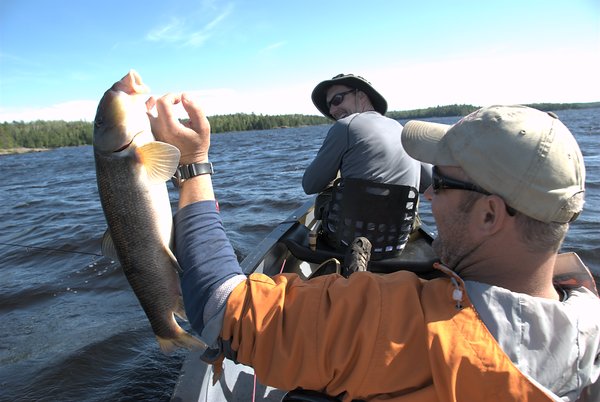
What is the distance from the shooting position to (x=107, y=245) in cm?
194

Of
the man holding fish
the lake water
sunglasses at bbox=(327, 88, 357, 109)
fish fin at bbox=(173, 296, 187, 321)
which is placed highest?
sunglasses at bbox=(327, 88, 357, 109)

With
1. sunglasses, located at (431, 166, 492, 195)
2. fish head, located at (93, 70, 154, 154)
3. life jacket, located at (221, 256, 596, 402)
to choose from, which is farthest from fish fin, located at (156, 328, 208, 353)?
sunglasses, located at (431, 166, 492, 195)

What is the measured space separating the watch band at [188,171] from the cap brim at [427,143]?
0.87 meters

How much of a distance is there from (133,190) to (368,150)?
245 cm

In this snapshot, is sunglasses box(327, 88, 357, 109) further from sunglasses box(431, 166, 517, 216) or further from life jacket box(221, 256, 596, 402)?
life jacket box(221, 256, 596, 402)

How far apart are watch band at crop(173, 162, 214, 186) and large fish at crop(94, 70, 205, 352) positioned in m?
0.06

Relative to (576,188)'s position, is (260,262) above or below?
below

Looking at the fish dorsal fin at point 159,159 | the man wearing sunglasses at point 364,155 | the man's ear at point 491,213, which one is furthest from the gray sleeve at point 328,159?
the man's ear at point 491,213

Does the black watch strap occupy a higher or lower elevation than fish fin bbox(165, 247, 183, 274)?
higher

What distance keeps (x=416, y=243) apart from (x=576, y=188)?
11.2ft

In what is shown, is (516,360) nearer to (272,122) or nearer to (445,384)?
(445,384)

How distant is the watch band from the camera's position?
5.65ft

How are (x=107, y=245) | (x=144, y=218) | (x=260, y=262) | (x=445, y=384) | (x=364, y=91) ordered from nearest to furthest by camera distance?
(x=445, y=384)
(x=144, y=218)
(x=107, y=245)
(x=260, y=262)
(x=364, y=91)

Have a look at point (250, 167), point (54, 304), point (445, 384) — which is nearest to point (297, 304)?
point (445, 384)
